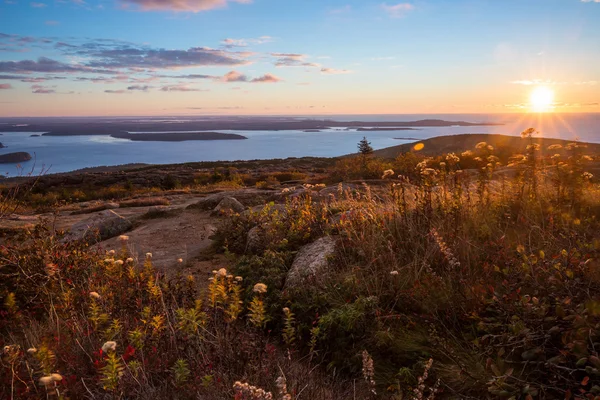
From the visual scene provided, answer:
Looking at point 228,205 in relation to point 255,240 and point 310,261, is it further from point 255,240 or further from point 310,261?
point 310,261

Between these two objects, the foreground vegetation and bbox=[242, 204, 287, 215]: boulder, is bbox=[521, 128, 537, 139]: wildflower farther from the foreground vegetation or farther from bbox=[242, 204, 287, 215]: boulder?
bbox=[242, 204, 287, 215]: boulder

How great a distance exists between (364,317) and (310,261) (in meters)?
1.59

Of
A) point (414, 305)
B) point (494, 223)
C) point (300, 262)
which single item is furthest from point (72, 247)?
point (494, 223)

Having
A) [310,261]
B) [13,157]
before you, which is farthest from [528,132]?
[13,157]

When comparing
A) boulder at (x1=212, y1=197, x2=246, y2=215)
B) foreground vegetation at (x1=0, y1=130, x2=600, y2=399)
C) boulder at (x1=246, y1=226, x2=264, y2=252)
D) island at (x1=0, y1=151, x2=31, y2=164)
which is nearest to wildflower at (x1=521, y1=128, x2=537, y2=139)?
foreground vegetation at (x1=0, y1=130, x2=600, y2=399)

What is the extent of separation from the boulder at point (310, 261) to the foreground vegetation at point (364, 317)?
0.11m

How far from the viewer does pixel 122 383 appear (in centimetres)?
262

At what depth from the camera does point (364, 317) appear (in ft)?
11.8

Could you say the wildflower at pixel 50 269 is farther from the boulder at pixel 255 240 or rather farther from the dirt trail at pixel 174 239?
the boulder at pixel 255 240

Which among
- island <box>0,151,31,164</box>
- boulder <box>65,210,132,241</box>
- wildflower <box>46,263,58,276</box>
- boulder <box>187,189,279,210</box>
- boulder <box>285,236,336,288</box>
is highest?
wildflower <box>46,263,58,276</box>

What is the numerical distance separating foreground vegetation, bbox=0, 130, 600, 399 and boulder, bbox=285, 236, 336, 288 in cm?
11

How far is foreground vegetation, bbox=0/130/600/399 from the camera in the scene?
8.48 feet

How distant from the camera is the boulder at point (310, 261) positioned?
467 centimetres

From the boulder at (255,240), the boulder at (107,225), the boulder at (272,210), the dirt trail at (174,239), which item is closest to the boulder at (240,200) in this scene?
the dirt trail at (174,239)
